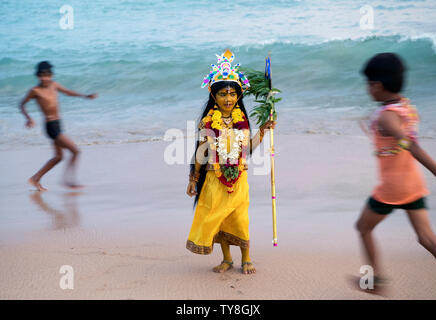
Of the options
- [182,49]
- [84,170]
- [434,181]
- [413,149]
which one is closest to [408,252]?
[413,149]

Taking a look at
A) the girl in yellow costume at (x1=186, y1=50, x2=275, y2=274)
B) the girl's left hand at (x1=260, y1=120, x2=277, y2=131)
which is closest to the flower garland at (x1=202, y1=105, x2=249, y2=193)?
the girl in yellow costume at (x1=186, y1=50, x2=275, y2=274)

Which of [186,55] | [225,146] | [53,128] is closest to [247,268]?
[225,146]

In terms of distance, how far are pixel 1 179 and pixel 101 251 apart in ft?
11.2

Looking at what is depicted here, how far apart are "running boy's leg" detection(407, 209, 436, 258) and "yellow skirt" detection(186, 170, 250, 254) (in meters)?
1.21

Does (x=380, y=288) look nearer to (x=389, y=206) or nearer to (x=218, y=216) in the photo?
(x=389, y=206)

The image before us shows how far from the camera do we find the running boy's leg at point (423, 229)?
3174 mm

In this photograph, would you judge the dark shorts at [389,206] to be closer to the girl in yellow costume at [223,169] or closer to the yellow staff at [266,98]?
the yellow staff at [266,98]

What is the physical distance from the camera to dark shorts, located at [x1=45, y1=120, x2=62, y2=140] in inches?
270

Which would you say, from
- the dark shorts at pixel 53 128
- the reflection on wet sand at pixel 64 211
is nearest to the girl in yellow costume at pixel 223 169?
the reflection on wet sand at pixel 64 211

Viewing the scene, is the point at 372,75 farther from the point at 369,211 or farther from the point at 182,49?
the point at 182,49

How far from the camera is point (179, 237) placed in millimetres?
4633

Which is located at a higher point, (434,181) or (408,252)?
(434,181)
